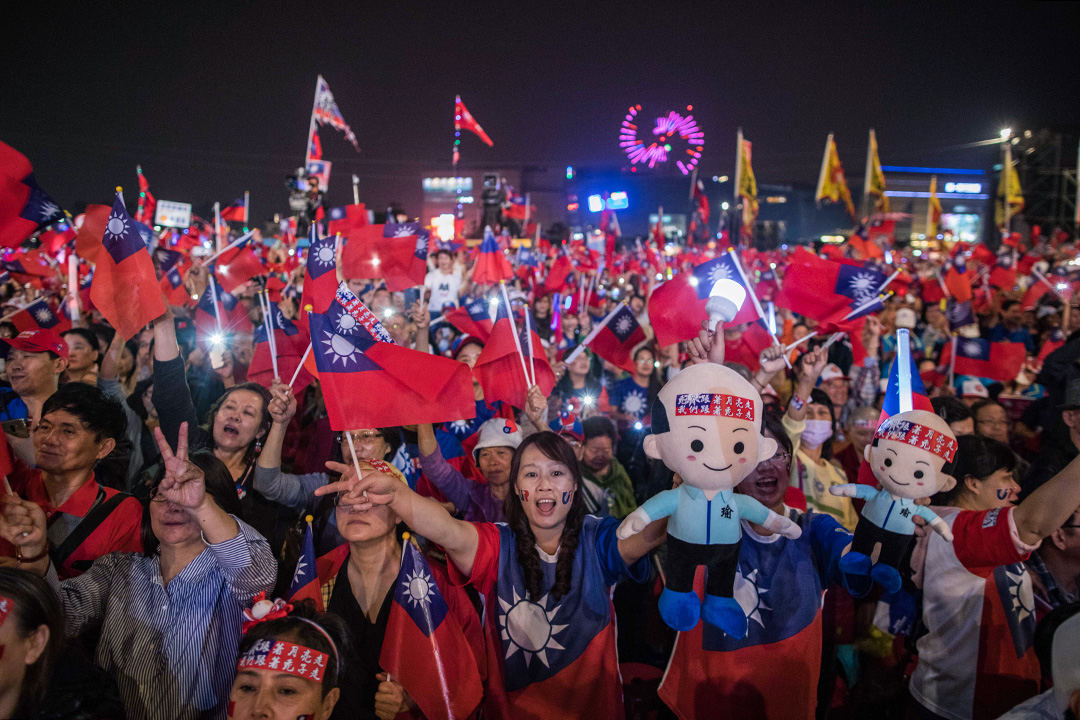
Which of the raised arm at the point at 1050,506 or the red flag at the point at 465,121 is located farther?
the red flag at the point at 465,121

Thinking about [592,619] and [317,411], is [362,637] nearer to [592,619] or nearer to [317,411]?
[592,619]

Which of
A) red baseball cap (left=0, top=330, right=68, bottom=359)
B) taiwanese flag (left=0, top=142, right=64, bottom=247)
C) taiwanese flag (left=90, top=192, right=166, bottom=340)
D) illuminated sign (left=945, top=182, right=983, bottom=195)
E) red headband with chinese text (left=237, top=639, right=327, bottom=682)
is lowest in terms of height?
red headband with chinese text (left=237, top=639, right=327, bottom=682)

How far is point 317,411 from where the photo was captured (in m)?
4.80

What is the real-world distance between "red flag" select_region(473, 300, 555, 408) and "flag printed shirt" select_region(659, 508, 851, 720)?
164 cm

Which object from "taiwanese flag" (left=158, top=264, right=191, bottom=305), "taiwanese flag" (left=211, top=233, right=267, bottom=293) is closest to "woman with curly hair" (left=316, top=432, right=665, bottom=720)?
"taiwanese flag" (left=158, top=264, right=191, bottom=305)

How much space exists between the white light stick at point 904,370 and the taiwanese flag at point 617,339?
7.11 feet

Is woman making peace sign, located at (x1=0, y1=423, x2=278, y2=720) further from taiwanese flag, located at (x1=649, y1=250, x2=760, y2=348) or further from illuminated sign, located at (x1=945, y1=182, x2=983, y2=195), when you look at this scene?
illuminated sign, located at (x1=945, y1=182, x2=983, y2=195)

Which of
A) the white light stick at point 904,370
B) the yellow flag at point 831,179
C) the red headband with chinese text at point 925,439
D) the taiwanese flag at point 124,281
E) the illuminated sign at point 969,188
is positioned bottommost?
the red headband with chinese text at point 925,439

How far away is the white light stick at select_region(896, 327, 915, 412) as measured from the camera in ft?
8.79

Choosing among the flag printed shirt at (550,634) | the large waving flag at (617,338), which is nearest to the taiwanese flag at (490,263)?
the large waving flag at (617,338)

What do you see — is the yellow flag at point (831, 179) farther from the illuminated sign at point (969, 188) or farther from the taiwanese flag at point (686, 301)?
the illuminated sign at point (969, 188)

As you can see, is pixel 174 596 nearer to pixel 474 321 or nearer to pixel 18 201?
pixel 18 201

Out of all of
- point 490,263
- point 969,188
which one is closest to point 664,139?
point 490,263

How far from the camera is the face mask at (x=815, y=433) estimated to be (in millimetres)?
3875
